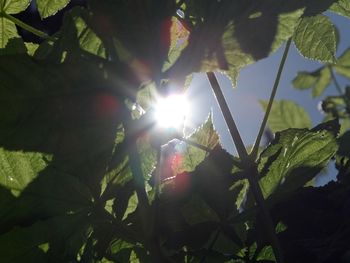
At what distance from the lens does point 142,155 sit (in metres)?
0.87

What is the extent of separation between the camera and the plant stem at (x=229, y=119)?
3.21 ft

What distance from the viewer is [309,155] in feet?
3.39

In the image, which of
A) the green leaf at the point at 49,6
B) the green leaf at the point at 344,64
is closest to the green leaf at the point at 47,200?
the green leaf at the point at 49,6

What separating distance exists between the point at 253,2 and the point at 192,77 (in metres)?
0.30

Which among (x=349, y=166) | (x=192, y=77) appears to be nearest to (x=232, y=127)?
(x=192, y=77)

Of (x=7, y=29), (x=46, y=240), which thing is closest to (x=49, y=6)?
(x=7, y=29)

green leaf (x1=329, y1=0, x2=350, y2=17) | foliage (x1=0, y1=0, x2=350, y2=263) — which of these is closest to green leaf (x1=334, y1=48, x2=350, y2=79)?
green leaf (x1=329, y1=0, x2=350, y2=17)

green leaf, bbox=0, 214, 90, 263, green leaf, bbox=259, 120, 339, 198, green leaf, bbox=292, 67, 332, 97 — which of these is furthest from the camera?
green leaf, bbox=292, 67, 332, 97

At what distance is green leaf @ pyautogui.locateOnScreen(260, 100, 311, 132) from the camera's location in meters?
2.51

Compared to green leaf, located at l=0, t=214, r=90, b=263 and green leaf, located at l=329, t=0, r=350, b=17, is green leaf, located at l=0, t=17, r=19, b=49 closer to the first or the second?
green leaf, located at l=0, t=214, r=90, b=263

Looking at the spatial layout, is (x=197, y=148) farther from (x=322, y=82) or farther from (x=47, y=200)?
(x=322, y=82)

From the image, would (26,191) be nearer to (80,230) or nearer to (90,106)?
(80,230)

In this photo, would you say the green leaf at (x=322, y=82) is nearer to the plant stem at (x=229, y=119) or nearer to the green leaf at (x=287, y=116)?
the green leaf at (x=287, y=116)

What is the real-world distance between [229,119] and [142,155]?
0.19 metres
